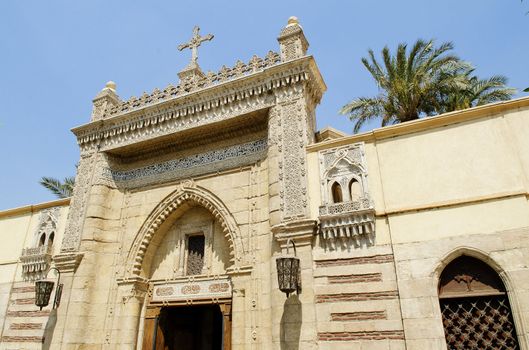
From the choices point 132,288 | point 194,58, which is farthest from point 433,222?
point 194,58

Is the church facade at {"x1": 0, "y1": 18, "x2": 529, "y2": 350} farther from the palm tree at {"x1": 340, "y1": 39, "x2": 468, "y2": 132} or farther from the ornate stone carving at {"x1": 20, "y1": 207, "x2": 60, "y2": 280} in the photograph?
the palm tree at {"x1": 340, "y1": 39, "x2": 468, "y2": 132}

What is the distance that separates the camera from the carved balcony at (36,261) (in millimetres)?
9084

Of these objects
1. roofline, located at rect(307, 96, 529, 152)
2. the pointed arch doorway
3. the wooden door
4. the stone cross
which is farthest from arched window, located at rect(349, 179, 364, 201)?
the stone cross

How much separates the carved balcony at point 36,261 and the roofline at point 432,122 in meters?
6.67

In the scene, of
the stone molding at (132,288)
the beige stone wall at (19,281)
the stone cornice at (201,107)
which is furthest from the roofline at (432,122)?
the beige stone wall at (19,281)

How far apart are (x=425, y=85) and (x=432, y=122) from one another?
6.02 metres

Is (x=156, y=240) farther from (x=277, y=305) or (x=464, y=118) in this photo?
(x=464, y=118)

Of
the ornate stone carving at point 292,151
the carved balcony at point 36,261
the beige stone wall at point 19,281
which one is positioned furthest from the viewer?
the carved balcony at point 36,261

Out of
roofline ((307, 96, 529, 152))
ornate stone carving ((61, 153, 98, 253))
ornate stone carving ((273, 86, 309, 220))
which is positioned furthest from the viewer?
ornate stone carving ((61, 153, 98, 253))

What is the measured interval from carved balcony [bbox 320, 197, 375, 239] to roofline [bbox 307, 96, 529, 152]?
120 cm

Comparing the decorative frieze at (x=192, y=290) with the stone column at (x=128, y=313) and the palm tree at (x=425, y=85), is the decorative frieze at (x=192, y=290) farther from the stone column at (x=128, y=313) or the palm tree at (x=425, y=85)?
the palm tree at (x=425, y=85)

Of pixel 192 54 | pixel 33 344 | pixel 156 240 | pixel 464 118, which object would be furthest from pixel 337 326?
pixel 192 54

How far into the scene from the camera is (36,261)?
919 centimetres

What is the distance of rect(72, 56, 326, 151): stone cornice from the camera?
26.2ft
